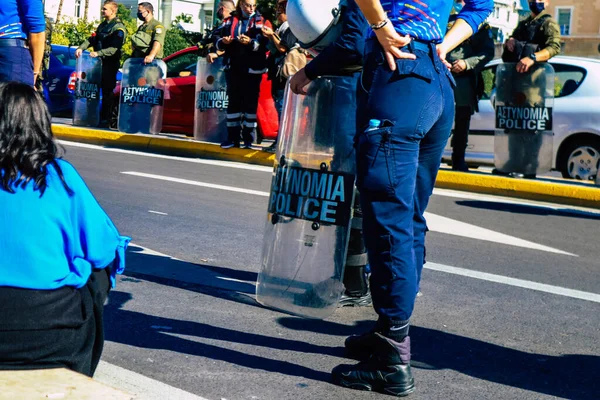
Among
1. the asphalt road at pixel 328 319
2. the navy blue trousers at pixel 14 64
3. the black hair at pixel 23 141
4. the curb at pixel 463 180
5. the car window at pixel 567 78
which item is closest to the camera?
the black hair at pixel 23 141

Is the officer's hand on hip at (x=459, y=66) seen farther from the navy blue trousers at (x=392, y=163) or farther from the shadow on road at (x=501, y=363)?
the navy blue trousers at (x=392, y=163)

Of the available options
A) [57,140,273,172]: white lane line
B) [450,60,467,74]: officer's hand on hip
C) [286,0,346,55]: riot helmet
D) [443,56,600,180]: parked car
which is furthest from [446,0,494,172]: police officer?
[286,0,346,55]: riot helmet

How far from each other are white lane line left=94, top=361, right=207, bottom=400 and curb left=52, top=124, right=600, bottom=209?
6.89 m

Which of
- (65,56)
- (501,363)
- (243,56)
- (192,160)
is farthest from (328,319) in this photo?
(65,56)

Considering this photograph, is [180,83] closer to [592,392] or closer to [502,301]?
[502,301]

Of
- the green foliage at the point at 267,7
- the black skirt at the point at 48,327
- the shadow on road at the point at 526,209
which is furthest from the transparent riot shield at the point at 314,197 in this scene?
the green foliage at the point at 267,7

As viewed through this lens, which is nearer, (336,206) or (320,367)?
(320,367)

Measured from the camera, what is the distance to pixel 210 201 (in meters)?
8.52

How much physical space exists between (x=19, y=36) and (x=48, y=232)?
285 centimetres

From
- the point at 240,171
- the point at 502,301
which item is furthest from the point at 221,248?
the point at 240,171

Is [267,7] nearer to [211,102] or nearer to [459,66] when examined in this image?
[211,102]

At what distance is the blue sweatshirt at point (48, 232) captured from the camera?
286 cm

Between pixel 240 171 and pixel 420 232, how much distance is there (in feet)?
23.1

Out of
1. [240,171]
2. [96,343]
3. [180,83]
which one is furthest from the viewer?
[180,83]
